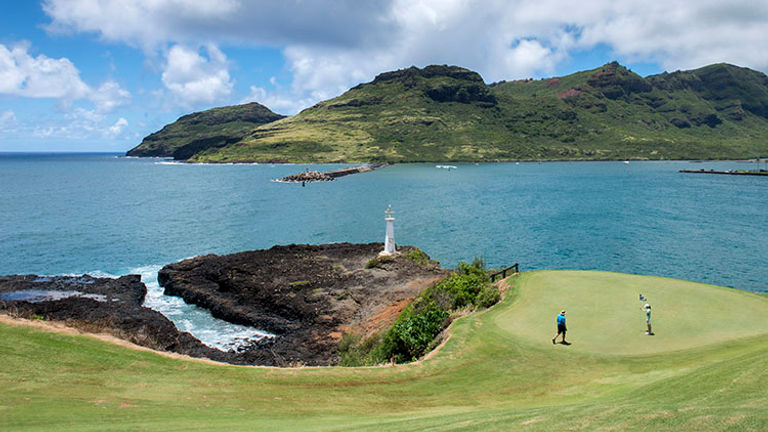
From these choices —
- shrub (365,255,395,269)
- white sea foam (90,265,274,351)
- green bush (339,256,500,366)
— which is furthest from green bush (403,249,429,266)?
white sea foam (90,265,274,351)

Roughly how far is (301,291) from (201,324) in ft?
20.6

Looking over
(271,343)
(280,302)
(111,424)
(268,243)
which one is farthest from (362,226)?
(111,424)

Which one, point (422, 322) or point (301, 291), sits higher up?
point (422, 322)

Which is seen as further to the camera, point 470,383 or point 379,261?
point 379,261

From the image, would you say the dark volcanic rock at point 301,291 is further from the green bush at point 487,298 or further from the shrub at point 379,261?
the green bush at point 487,298

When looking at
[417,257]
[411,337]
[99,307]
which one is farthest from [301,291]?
[411,337]

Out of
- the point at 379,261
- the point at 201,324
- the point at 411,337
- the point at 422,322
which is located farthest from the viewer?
the point at 379,261

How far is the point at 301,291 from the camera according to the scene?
29938 millimetres

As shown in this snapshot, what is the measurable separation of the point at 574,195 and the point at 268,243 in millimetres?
73048

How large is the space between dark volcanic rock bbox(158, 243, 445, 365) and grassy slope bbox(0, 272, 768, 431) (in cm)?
747

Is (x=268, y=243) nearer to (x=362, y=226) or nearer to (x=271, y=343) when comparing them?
(x=362, y=226)

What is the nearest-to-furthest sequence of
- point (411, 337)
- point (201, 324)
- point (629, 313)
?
point (411, 337) → point (629, 313) → point (201, 324)

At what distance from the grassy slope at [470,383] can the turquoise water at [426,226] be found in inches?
977

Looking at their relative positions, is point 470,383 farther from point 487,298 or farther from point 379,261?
point 379,261
